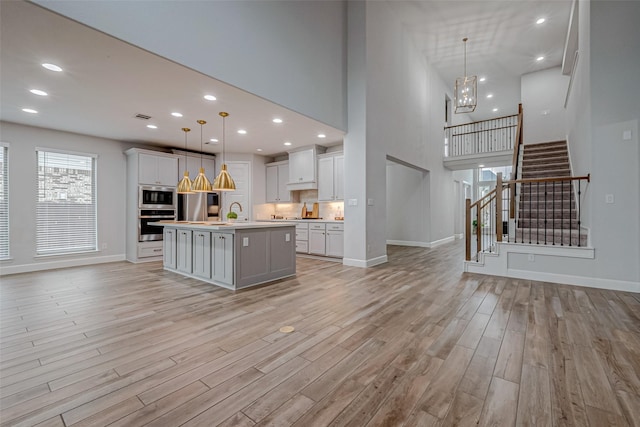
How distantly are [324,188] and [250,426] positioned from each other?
606 centimetres

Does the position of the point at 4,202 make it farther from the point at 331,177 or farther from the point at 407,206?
the point at 407,206

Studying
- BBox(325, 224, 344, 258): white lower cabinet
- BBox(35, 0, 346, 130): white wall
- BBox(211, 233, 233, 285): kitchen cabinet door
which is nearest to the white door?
BBox(325, 224, 344, 258): white lower cabinet

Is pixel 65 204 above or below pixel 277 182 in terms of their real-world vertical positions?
below

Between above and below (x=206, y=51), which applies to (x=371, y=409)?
below

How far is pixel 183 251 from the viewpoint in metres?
4.90

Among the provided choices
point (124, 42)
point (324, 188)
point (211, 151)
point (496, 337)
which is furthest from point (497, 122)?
point (124, 42)

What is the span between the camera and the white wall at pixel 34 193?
5086 millimetres

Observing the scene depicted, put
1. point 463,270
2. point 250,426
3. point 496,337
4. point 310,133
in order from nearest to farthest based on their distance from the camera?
point 250,426, point 496,337, point 463,270, point 310,133

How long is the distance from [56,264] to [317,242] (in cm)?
536

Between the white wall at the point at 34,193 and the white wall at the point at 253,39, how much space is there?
14.6ft

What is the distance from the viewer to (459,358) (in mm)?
2109

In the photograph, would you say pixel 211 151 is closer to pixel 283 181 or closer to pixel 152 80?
pixel 283 181

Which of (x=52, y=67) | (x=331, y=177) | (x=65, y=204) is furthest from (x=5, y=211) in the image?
(x=331, y=177)

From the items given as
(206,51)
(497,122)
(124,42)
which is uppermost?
(497,122)
